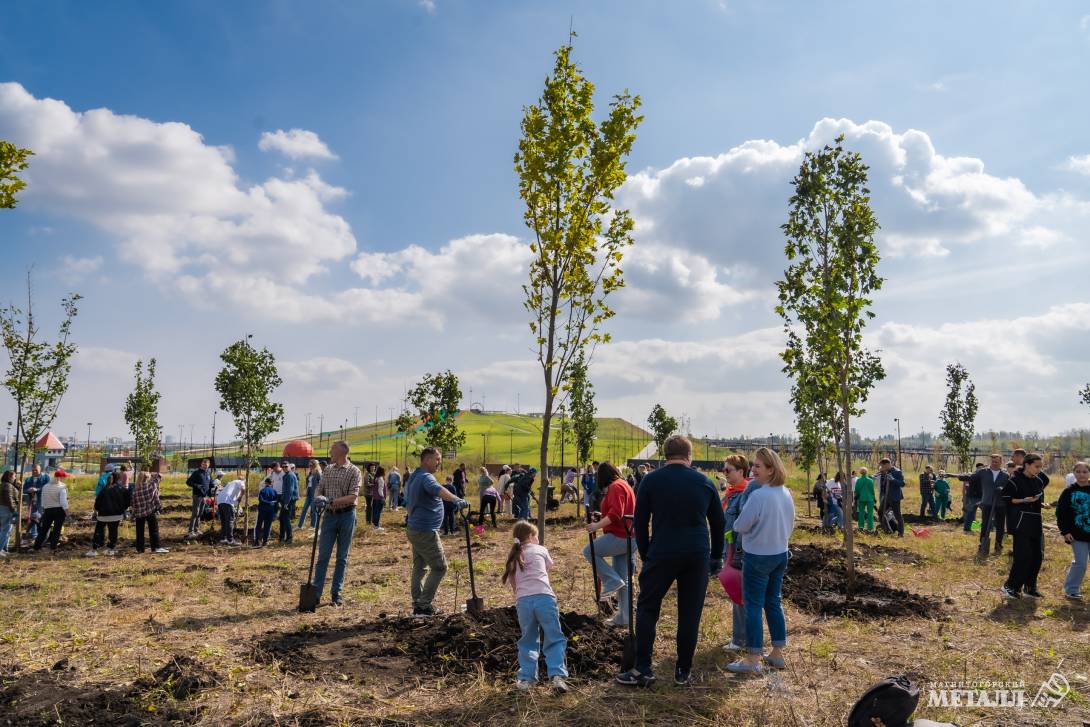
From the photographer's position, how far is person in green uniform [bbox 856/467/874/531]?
688 inches

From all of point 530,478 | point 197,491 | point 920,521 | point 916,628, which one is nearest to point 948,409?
point 920,521

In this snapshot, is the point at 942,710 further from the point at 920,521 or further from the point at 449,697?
the point at 920,521

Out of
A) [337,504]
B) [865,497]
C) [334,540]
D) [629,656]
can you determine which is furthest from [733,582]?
[865,497]

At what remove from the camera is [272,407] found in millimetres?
18750

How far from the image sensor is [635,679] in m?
5.66

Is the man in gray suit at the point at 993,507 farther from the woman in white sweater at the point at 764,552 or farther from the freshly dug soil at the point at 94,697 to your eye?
the freshly dug soil at the point at 94,697

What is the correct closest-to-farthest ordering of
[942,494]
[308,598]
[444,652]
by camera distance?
[444,652] < [308,598] < [942,494]

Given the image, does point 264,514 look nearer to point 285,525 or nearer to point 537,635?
point 285,525

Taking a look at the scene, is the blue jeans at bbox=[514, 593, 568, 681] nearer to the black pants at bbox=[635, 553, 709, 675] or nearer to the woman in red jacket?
the black pants at bbox=[635, 553, 709, 675]

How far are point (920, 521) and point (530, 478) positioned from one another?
12.4 metres

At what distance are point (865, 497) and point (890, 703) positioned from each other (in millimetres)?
15155

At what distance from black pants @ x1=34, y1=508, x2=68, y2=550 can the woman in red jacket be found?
12508 mm

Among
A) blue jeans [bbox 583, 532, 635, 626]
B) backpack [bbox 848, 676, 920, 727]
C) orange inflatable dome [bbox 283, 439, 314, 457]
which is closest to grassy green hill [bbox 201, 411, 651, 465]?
orange inflatable dome [bbox 283, 439, 314, 457]

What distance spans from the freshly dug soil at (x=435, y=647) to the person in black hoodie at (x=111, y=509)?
8650 mm
